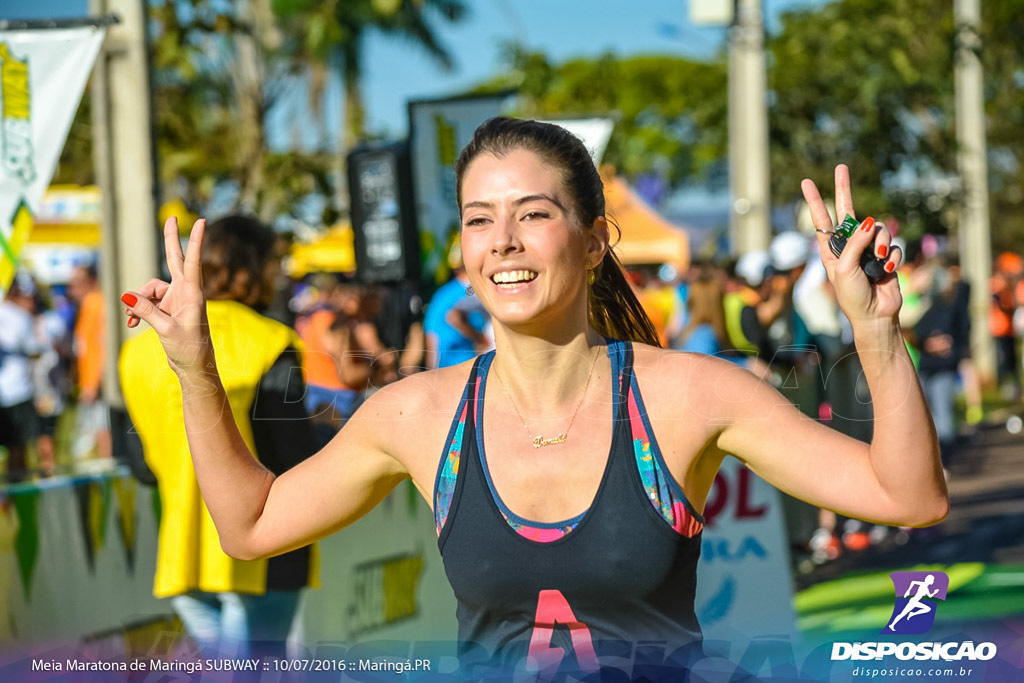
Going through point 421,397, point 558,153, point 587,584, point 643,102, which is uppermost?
point 643,102

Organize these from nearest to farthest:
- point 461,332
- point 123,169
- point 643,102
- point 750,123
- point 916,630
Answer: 1. point 916,630
2. point 123,169
3. point 461,332
4. point 750,123
5. point 643,102

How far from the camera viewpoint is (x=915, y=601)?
102 inches

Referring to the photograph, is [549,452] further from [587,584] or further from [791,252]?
[791,252]

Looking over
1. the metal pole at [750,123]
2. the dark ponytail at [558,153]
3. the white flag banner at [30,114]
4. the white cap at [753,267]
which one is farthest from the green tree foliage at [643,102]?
the dark ponytail at [558,153]

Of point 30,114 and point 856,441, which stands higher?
point 30,114

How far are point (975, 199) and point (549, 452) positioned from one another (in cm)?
1592

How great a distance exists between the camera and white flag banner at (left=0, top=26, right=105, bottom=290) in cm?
473

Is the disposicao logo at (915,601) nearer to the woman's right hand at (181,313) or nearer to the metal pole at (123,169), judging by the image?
the woman's right hand at (181,313)

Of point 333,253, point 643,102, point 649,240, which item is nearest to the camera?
point 333,253

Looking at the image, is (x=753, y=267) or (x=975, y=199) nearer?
(x=753, y=267)

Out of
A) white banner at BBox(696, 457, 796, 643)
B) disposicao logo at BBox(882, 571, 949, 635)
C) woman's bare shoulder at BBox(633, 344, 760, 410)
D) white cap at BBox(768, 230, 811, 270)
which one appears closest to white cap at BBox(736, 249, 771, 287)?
white cap at BBox(768, 230, 811, 270)

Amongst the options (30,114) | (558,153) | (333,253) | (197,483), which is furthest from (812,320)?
(333,253)

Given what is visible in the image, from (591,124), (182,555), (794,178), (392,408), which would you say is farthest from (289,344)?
(794,178)

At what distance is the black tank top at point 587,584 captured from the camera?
2.18 meters
